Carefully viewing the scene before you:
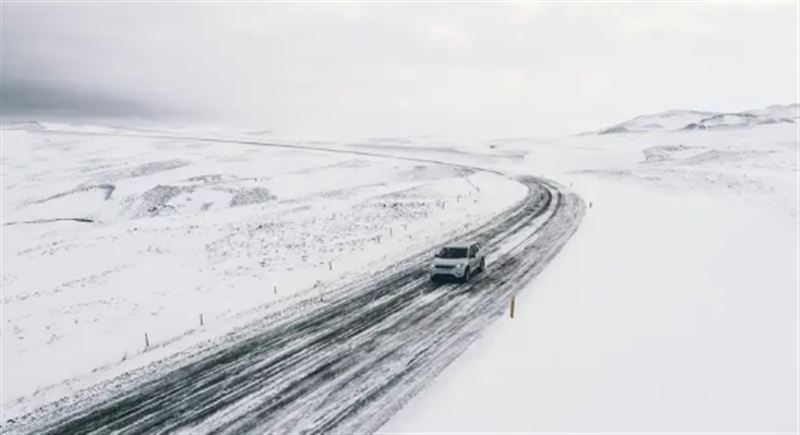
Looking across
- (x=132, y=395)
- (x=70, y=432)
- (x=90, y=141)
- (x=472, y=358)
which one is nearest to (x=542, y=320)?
(x=472, y=358)

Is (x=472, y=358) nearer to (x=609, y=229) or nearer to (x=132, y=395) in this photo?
(x=132, y=395)

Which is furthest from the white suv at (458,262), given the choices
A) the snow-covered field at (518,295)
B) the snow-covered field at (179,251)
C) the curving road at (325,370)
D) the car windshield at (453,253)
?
the snow-covered field at (179,251)

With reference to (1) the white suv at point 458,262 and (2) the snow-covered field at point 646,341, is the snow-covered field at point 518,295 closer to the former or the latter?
(2) the snow-covered field at point 646,341

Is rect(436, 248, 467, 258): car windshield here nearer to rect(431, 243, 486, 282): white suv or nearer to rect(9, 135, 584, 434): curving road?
rect(431, 243, 486, 282): white suv

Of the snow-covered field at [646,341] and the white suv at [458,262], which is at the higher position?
the white suv at [458,262]

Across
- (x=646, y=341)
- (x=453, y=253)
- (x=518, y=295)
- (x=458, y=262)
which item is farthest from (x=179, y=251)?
(x=646, y=341)

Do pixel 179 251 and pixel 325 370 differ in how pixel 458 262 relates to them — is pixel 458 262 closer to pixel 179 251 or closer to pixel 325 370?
pixel 325 370
